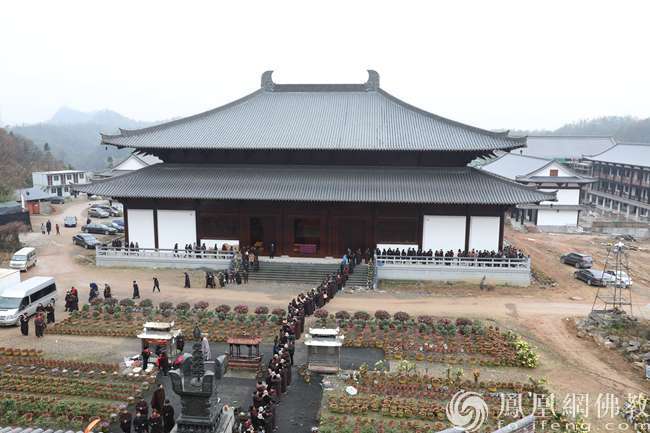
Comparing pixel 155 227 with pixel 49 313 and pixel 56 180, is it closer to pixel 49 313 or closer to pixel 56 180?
pixel 49 313

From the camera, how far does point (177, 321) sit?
25422mm

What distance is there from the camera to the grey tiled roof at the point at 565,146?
99.7 metres

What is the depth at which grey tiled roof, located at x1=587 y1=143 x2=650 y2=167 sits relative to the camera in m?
72.1

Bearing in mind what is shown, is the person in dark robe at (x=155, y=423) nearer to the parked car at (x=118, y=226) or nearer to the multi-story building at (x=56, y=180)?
the parked car at (x=118, y=226)

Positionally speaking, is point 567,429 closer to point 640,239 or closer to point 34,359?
point 34,359

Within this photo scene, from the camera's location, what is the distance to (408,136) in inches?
1470

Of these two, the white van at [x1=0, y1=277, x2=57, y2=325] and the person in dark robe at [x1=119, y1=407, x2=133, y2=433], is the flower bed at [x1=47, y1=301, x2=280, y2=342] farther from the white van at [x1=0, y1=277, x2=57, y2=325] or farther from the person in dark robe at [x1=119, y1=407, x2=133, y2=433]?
the person in dark robe at [x1=119, y1=407, x2=133, y2=433]

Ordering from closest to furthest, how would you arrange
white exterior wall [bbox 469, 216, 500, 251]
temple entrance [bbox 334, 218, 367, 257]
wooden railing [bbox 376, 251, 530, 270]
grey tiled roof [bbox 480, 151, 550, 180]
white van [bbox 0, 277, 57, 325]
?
white van [bbox 0, 277, 57, 325] → wooden railing [bbox 376, 251, 530, 270] → white exterior wall [bbox 469, 216, 500, 251] → temple entrance [bbox 334, 218, 367, 257] → grey tiled roof [bbox 480, 151, 550, 180]

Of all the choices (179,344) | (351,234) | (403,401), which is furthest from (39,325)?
(351,234)

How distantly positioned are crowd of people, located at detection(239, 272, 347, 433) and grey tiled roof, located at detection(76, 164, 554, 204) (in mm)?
9626

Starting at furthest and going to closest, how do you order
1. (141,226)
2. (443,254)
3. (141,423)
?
(141,226), (443,254), (141,423)

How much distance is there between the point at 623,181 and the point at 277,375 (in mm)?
74126

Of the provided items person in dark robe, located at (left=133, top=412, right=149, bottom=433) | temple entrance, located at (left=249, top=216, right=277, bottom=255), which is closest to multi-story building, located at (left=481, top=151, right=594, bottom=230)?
temple entrance, located at (left=249, top=216, right=277, bottom=255)

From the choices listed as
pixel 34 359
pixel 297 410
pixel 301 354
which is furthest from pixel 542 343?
pixel 34 359
